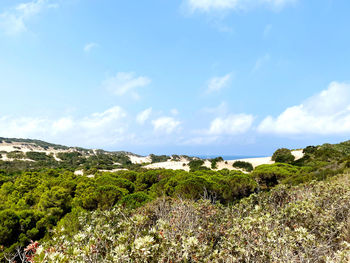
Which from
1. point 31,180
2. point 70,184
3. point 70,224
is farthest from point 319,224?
point 31,180

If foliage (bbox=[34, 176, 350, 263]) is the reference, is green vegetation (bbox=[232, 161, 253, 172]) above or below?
below

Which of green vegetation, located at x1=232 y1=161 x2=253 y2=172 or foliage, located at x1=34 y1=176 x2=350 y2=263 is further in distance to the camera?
green vegetation, located at x1=232 y1=161 x2=253 y2=172

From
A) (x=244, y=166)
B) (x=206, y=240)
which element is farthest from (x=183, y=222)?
(x=244, y=166)

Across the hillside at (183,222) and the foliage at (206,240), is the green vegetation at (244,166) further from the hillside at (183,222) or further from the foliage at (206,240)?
the foliage at (206,240)

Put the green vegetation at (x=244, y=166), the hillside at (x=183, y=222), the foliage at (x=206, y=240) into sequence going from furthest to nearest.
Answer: the green vegetation at (x=244, y=166) < the hillside at (x=183, y=222) < the foliage at (x=206, y=240)

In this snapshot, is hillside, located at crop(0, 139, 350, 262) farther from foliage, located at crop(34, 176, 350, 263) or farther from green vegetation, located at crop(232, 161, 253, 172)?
green vegetation, located at crop(232, 161, 253, 172)

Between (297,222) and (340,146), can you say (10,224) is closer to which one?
(297,222)

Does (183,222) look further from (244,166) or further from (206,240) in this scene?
(244,166)

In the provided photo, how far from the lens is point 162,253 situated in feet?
8.02

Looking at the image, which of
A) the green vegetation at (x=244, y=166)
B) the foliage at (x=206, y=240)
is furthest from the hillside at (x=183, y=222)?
the green vegetation at (x=244, y=166)

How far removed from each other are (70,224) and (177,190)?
408 cm

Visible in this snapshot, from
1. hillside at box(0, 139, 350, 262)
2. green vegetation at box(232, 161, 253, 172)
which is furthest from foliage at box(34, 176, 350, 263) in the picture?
green vegetation at box(232, 161, 253, 172)

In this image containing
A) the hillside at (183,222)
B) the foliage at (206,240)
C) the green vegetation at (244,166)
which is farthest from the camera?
the green vegetation at (244,166)

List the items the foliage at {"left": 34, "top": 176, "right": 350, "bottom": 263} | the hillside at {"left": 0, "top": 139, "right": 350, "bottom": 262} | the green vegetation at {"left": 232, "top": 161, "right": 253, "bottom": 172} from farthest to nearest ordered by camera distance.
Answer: the green vegetation at {"left": 232, "top": 161, "right": 253, "bottom": 172}
the hillside at {"left": 0, "top": 139, "right": 350, "bottom": 262}
the foliage at {"left": 34, "top": 176, "right": 350, "bottom": 263}
